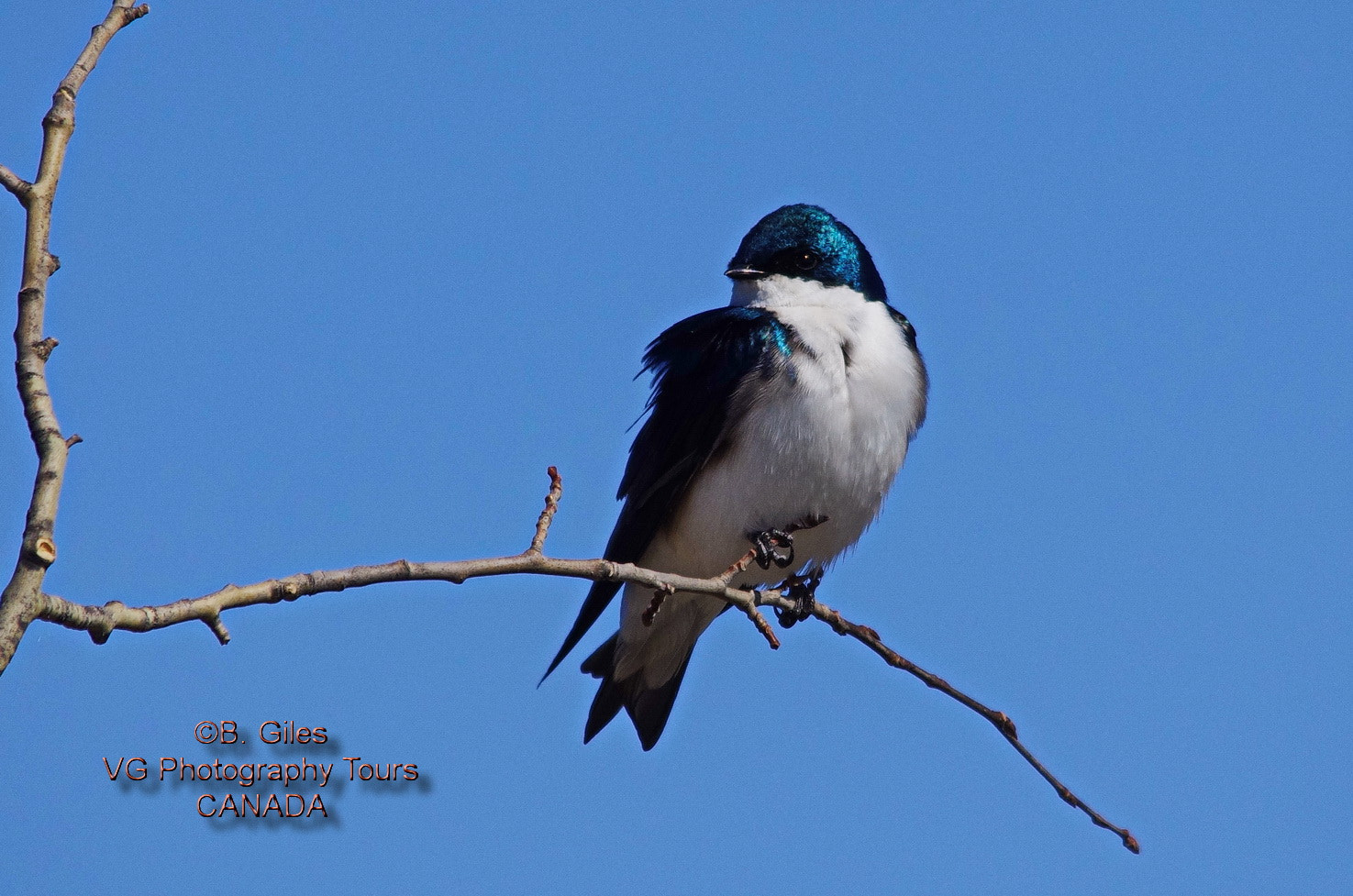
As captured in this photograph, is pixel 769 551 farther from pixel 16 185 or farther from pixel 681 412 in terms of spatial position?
pixel 16 185

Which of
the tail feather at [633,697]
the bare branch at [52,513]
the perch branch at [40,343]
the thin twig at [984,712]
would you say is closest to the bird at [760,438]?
the tail feather at [633,697]

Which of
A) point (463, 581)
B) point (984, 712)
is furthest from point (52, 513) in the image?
point (984, 712)

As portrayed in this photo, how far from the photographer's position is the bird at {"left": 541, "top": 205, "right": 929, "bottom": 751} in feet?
18.0

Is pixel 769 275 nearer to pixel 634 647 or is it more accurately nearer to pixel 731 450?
pixel 731 450

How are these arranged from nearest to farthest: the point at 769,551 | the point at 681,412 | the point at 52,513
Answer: the point at 52,513 → the point at 769,551 → the point at 681,412

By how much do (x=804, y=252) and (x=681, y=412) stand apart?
36.5 inches

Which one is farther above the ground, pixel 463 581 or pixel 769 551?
pixel 463 581

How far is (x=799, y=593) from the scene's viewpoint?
18.7 ft

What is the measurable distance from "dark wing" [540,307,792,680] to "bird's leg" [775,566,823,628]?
0.58 m

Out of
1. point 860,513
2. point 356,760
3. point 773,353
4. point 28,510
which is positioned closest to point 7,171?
point 28,510

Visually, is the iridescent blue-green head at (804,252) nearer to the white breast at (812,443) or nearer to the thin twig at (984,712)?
the white breast at (812,443)

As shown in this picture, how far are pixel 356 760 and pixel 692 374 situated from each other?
2387 millimetres

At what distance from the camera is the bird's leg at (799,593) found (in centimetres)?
534

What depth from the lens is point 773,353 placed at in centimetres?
558
